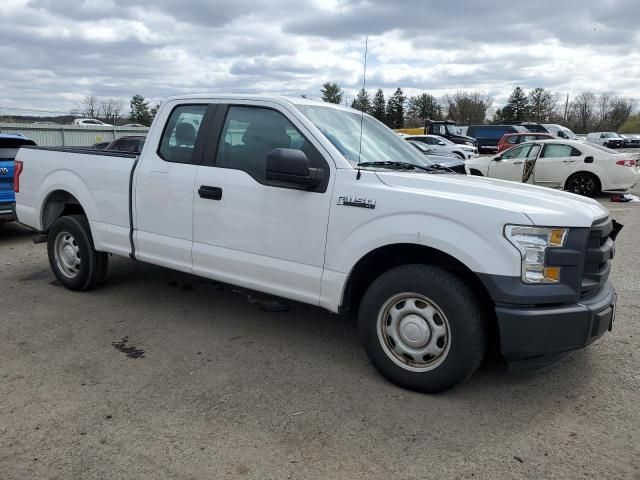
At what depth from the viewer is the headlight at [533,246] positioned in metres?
3.14

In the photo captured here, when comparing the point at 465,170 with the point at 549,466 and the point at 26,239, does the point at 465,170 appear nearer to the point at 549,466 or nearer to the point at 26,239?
the point at 549,466

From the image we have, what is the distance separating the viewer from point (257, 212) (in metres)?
4.06

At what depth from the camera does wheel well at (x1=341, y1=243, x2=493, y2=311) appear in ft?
11.5

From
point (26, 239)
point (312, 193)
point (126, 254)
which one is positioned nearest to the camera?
point (312, 193)

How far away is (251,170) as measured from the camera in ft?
13.7

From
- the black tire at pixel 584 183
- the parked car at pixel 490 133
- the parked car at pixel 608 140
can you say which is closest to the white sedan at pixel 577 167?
the black tire at pixel 584 183

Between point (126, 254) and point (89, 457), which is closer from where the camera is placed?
point (89, 457)

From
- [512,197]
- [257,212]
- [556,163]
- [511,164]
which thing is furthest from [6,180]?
[556,163]

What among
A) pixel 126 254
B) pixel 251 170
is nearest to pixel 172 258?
pixel 126 254

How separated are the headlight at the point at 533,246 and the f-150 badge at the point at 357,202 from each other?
0.87 m

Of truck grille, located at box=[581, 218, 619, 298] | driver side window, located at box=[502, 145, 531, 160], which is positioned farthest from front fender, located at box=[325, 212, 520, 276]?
driver side window, located at box=[502, 145, 531, 160]

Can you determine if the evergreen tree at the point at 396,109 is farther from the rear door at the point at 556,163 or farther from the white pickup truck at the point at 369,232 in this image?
the white pickup truck at the point at 369,232

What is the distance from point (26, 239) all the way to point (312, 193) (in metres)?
6.75

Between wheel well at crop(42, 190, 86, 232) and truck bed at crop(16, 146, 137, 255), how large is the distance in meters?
0.02
